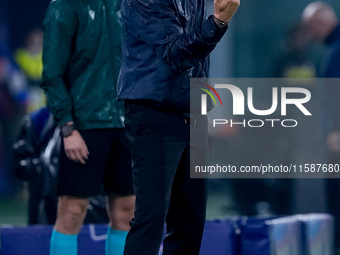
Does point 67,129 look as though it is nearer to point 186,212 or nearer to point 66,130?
point 66,130

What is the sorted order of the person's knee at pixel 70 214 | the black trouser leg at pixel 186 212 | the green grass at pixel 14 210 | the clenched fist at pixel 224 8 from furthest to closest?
1. the green grass at pixel 14 210
2. the person's knee at pixel 70 214
3. the black trouser leg at pixel 186 212
4. the clenched fist at pixel 224 8

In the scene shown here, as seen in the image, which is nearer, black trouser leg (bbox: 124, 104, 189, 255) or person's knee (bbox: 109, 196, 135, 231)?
black trouser leg (bbox: 124, 104, 189, 255)

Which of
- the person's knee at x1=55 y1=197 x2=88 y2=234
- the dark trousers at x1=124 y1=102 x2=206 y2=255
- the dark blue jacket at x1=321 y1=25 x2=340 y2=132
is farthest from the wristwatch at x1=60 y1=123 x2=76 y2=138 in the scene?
the dark blue jacket at x1=321 y1=25 x2=340 y2=132

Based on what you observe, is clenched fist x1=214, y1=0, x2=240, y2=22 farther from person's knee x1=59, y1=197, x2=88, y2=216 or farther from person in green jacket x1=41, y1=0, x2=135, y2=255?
person's knee x1=59, y1=197, x2=88, y2=216

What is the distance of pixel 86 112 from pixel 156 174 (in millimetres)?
784

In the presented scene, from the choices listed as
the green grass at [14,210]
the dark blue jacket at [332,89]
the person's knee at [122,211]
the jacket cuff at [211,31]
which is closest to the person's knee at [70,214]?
the person's knee at [122,211]

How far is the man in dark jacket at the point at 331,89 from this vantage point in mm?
4189

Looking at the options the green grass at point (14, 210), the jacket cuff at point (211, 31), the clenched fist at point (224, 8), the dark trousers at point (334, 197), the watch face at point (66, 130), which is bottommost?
the green grass at point (14, 210)

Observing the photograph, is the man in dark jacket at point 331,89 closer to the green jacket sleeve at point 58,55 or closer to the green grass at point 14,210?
the green jacket sleeve at point 58,55

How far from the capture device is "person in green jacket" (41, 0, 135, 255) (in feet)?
9.29

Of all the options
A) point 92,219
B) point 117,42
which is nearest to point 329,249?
point 92,219

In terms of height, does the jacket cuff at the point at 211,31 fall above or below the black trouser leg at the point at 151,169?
above

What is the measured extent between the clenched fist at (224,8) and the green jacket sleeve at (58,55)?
1.01m

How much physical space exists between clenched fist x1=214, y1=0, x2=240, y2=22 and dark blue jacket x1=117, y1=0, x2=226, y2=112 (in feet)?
0.41
